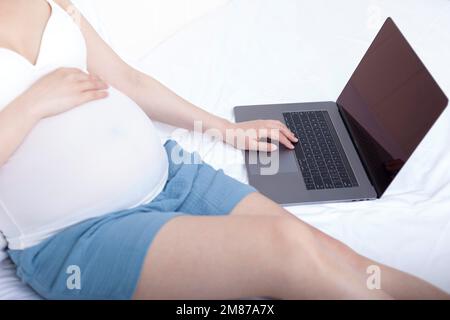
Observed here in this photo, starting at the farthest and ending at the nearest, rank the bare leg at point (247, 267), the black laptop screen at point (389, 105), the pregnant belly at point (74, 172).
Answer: the black laptop screen at point (389, 105) < the pregnant belly at point (74, 172) < the bare leg at point (247, 267)

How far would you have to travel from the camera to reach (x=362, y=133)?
1156 mm

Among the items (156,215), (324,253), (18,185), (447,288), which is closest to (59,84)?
(18,185)

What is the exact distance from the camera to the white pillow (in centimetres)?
152

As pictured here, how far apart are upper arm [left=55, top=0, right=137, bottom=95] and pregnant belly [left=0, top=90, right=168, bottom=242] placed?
0.75 feet

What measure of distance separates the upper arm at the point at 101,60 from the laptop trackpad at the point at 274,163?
0.37m

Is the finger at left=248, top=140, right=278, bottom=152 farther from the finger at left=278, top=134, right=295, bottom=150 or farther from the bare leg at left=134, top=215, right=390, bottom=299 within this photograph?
the bare leg at left=134, top=215, right=390, bottom=299

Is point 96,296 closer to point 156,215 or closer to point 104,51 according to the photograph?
point 156,215

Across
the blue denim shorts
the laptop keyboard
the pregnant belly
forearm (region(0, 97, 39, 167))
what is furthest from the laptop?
forearm (region(0, 97, 39, 167))

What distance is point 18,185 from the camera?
80 centimetres

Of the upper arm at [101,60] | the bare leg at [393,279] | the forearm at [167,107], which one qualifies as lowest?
the bare leg at [393,279]

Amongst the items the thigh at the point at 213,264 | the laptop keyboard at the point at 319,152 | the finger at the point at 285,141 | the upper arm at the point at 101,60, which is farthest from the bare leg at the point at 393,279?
the upper arm at the point at 101,60

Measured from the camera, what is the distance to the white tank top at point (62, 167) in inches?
31.4

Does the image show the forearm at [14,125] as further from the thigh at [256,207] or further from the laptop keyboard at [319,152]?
the laptop keyboard at [319,152]

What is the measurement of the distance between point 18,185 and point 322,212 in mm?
629
